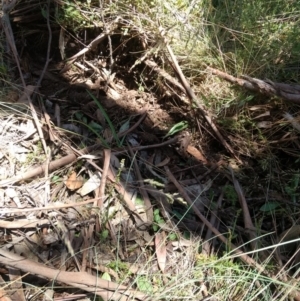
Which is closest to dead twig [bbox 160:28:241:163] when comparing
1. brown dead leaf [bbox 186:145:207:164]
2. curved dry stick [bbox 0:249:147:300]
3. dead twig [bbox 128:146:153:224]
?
brown dead leaf [bbox 186:145:207:164]

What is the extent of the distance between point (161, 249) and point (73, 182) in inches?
20.5

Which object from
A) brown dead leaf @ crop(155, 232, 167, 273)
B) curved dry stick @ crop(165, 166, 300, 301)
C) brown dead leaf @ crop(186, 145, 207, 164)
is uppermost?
brown dead leaf @ crop(186, 145, 207, 164)

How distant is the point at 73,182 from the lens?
207 cm

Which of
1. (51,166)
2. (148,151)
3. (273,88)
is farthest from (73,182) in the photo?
(273,88)

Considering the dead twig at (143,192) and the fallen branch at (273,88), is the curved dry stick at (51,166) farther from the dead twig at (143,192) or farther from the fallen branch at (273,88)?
the fallen branch at (273,88)

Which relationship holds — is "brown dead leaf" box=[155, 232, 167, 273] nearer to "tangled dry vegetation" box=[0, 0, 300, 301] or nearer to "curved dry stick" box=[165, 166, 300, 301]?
"tangled dry vegetation" box=[0, 0, 300, 301]

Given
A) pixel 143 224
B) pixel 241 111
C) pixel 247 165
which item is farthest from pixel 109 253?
pixel 241 111

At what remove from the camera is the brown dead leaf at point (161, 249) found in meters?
1.89

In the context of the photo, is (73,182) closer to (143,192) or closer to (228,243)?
(143,192)

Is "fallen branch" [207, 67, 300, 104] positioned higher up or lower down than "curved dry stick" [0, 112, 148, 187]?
higher up

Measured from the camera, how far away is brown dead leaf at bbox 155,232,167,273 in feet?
6.20

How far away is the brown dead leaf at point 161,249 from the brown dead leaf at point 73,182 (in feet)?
1.45

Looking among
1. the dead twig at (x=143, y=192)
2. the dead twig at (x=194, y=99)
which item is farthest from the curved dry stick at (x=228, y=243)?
the dead twig at (x=194, y=99)

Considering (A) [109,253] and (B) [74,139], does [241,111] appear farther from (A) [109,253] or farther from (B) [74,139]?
(A) [109,253]
